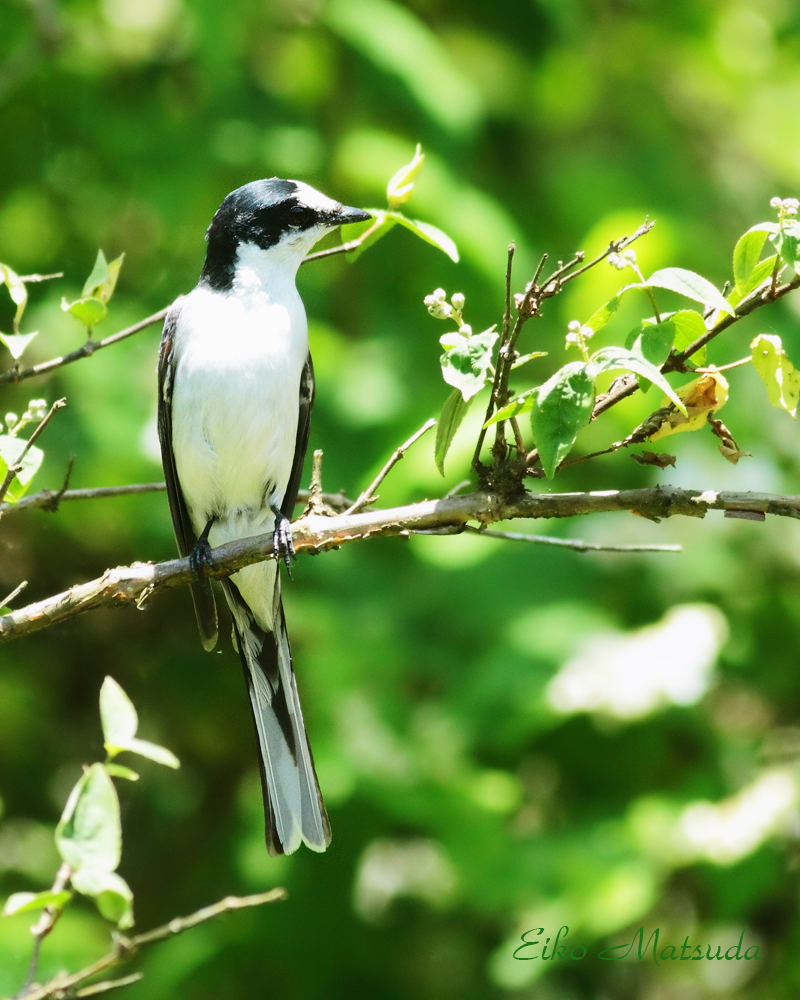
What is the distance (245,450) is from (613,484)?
6.97ft

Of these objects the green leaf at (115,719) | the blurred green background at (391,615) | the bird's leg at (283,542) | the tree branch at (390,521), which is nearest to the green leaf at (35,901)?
the green leaf at (115,719)

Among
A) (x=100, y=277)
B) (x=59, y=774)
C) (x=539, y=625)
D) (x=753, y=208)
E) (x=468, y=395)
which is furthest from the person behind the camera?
(x=753, y=208)

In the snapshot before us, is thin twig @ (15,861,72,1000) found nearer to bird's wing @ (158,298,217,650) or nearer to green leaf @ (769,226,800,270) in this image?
bird's wing @ (158,298,217,650)

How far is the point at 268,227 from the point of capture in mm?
3500

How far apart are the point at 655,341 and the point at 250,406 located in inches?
70.6

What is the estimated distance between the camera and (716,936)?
4969 mm

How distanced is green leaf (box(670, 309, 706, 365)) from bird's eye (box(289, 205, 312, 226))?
179 cm

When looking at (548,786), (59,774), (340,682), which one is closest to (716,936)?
(548,786)

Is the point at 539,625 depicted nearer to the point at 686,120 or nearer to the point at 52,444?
the point at 52,444

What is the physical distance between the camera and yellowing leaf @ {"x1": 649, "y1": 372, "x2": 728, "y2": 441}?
1991 mm

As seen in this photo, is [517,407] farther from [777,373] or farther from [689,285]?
[777,373]

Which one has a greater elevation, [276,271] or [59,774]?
[276,271]

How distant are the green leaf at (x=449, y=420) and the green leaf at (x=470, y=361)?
0.43ft

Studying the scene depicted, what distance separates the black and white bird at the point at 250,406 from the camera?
11.0 ft
